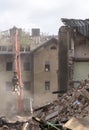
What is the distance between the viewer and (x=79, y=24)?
98.2 ft

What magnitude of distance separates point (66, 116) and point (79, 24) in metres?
14.1

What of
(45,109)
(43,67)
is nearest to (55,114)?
(45,109)

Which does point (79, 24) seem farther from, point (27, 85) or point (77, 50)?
point (27, 85)

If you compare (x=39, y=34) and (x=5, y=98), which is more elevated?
(x=39, y=34)

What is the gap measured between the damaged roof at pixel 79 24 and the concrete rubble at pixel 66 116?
9180 mm

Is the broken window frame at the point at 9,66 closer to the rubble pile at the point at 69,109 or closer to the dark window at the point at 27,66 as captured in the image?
the dark window at the point at 27,66

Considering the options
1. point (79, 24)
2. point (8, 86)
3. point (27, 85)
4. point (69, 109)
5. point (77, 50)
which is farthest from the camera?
point (27, 85)

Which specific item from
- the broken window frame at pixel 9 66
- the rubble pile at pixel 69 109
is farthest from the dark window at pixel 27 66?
the rubble pile at pixel 69 109

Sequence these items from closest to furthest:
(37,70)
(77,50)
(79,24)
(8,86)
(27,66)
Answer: (77,50) < (79,24) < (37,70) < (8,86) < (27,66)

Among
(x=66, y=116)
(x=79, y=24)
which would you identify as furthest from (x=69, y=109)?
(x=79, y=24)

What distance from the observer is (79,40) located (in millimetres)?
29484

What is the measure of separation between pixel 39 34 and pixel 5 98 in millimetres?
18512

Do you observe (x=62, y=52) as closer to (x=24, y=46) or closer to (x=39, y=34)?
(x=24, y=46)

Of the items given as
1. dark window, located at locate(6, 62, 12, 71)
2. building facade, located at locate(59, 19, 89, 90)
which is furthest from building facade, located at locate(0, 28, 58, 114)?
building facade, located at locate(59, 19, 89, 90)
